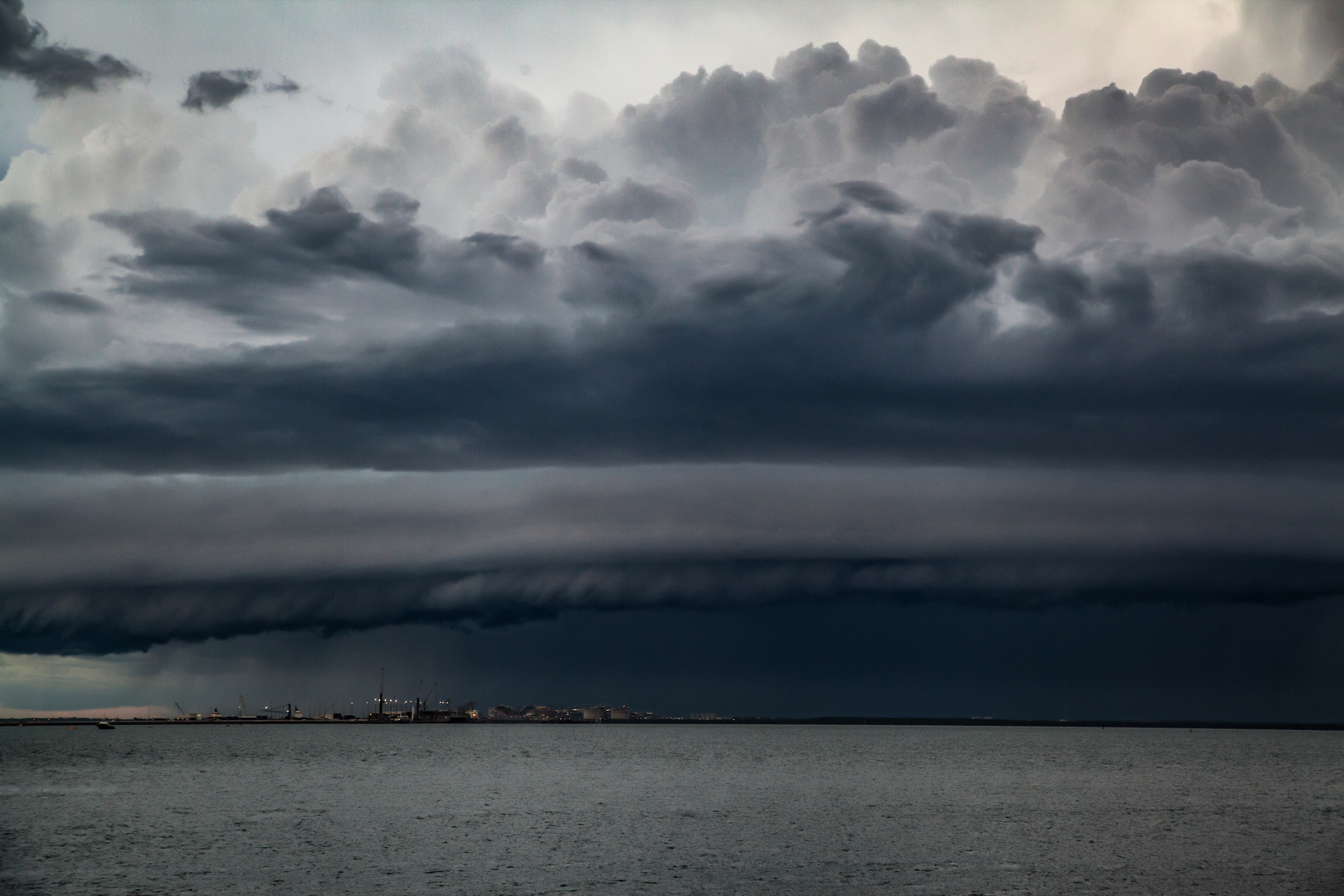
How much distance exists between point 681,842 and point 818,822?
83.5 ft

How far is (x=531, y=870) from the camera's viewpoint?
87625 mm

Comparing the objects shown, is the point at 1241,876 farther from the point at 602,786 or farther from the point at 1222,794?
the point at 602,786

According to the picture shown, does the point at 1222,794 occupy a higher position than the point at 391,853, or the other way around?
the point at 391,853

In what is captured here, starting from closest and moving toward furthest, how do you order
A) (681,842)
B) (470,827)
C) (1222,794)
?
(681,842), (470,827), (1222,794)

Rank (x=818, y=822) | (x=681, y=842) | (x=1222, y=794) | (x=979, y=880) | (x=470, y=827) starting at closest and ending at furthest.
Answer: (x=979, y=880), (x=681, y=842), (x=470, y=827), (x=818, y=822), (x=1222, y=794)

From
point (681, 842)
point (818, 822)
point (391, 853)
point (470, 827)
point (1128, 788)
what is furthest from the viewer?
point (1128, 788)

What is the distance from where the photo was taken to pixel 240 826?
11850cm

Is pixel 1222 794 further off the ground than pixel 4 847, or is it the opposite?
pixel 4 847

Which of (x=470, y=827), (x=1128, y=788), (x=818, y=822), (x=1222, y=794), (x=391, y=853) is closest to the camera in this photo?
(x=391, y=853)

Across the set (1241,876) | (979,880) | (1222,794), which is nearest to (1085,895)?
(979,880)

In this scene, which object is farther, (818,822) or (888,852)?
(818,822)

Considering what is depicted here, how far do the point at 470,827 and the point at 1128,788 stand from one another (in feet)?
400

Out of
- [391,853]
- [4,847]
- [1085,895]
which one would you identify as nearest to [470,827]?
[391,853]

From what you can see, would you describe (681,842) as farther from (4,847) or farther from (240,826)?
(4,847)
